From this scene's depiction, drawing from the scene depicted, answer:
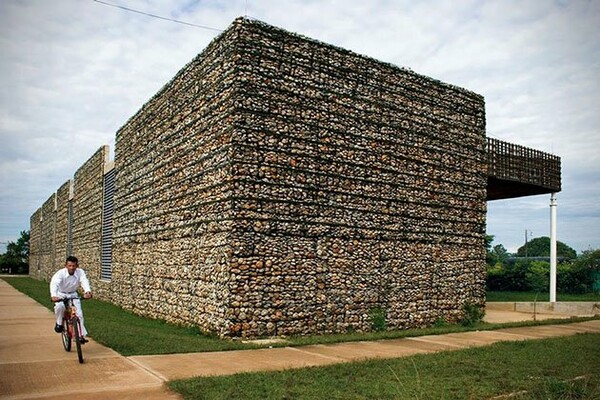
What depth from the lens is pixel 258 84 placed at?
A: 1213 centimetres

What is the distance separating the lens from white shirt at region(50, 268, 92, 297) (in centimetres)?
912

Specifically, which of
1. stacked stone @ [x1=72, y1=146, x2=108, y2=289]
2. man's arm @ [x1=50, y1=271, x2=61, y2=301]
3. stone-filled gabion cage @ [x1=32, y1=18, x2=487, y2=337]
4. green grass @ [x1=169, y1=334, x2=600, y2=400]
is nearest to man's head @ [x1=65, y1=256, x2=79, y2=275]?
man's arm @ [x1=50, y1=271, x2=61, y2=301]

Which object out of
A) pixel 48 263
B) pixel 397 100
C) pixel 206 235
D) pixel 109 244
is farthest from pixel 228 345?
pixel 48 263

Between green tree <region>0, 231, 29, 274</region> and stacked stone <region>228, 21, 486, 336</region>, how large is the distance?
6252cm

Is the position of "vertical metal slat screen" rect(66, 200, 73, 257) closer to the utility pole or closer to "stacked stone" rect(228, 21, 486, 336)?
"stacked stone" rect(228, 21, 486, 336)

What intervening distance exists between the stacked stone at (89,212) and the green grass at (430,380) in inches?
719

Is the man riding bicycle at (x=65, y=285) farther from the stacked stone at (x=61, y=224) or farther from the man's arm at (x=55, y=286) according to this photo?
the stacked stone at (x=61, y=224)

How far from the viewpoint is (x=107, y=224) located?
23.0m

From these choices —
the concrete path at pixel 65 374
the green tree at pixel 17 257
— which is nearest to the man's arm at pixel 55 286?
the concrete path at pixel 65 374

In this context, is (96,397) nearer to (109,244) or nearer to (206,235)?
(206,235)

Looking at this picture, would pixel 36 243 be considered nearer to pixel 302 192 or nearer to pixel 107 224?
pixel 107 224

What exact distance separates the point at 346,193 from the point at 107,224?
13.1m

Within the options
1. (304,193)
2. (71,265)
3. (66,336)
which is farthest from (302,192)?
(66,336)

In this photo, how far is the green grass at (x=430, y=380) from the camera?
21.7 ft
